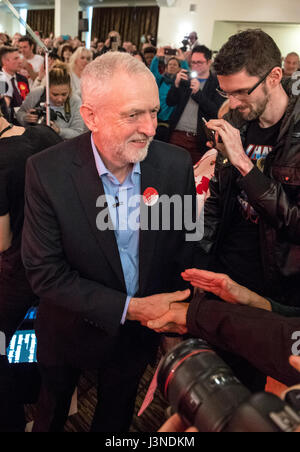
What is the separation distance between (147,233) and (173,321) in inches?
11.9

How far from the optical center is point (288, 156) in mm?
1348

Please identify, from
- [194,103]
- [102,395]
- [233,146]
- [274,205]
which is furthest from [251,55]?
[194,103]

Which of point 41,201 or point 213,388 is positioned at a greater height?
point 41,201

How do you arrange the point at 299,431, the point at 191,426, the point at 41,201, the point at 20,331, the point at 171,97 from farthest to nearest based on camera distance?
the point at 171,97 → the point at 20,331 → the point at 41,201 → the point at 191,426 → the point at 299,431

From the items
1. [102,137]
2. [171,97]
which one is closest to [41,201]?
[102,137]

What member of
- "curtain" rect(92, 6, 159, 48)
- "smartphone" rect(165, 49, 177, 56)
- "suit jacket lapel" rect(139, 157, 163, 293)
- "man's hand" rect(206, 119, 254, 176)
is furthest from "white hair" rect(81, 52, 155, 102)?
"curtain" rect(92, 6, 159, 48)

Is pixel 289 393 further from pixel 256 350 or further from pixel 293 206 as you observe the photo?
pixel 293 206

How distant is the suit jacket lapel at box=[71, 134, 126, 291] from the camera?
1146 mm

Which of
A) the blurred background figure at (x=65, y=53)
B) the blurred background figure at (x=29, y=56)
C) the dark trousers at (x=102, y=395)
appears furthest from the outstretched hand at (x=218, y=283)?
the blurred background figure at (x=65, y=53)

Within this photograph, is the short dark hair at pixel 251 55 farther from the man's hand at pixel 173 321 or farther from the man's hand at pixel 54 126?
the man's hand at pixel 54 126

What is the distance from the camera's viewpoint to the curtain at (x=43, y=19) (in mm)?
16188

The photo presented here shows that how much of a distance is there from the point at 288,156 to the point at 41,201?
2.90 ft

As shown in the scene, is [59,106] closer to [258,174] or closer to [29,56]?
[258,174]

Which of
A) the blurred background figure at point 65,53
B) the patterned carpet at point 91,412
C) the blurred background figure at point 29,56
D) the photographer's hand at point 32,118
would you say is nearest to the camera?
the patterned carpet at point 91,412
